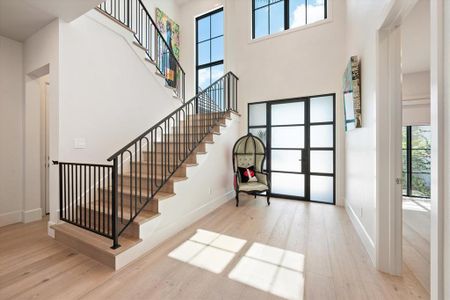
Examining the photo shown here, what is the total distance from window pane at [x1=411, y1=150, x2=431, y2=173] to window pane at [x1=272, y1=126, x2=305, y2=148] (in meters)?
2.88

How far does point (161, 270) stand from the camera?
1956 millimetres

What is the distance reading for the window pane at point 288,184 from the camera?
4.45 meters

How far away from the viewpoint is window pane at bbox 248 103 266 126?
486cm

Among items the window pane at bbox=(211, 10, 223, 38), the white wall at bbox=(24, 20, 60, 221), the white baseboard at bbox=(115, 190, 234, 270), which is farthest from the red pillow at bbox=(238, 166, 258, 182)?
the window pane at bbox=(211, 10, 223, 38)

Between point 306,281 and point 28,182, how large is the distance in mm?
4173

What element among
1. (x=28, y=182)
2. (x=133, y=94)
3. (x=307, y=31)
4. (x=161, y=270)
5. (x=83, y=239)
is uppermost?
(x=307, y=31)

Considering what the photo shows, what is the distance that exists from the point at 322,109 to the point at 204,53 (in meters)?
3.86

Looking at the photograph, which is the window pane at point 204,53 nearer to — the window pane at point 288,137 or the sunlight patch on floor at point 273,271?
the window pane at point 288,137

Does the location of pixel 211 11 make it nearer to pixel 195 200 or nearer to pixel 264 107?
pixel 264 107

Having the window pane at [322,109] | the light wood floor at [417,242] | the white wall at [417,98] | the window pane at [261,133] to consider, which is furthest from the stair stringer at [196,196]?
the white wall at [417,98]

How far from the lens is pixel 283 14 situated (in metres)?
4.72

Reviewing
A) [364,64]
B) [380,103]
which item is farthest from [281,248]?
[364,64]

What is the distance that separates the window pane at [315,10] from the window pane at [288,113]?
6.02 ft

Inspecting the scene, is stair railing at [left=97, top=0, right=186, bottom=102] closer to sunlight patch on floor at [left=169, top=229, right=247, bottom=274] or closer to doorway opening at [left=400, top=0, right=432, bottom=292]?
sunlight patch on floor at [left=169, top=229, right=247, bottom=274]
